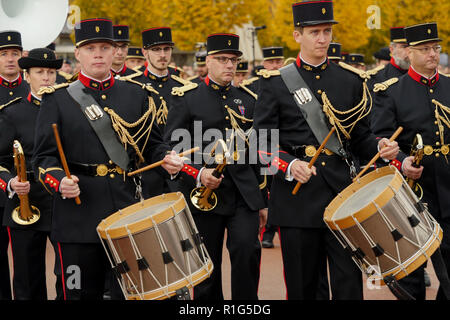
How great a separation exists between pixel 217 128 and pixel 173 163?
4.10 ft

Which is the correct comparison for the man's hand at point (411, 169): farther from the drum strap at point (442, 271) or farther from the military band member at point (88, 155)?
the military band member at point (88, 155)

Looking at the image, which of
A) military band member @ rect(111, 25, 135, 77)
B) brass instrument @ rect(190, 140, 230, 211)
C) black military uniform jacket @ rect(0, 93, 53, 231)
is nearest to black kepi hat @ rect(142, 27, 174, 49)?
military band member @ rect(111, 25, 135, 77)

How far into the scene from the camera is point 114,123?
5059 mm

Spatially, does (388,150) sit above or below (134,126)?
below

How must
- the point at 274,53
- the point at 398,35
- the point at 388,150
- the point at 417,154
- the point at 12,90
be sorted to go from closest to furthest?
the point at 388,150 → the point at 417,154 → the point at 12,90 → the point at 398,35 → the point at 274,53

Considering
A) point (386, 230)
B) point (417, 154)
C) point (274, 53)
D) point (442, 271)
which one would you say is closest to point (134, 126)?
point (386, 230)

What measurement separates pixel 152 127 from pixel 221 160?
2.28 ft

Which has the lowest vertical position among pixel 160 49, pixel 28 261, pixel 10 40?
pixel 28 261

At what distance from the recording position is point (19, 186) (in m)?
5.76

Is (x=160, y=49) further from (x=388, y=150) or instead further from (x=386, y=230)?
(x=386, y=230)

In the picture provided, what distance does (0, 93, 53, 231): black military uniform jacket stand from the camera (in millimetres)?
6188

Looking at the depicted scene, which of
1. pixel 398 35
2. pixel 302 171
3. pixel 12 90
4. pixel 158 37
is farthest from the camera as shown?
pixel 398 35

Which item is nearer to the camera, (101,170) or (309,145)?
(101,170)

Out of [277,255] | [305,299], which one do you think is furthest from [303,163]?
[277,255]
